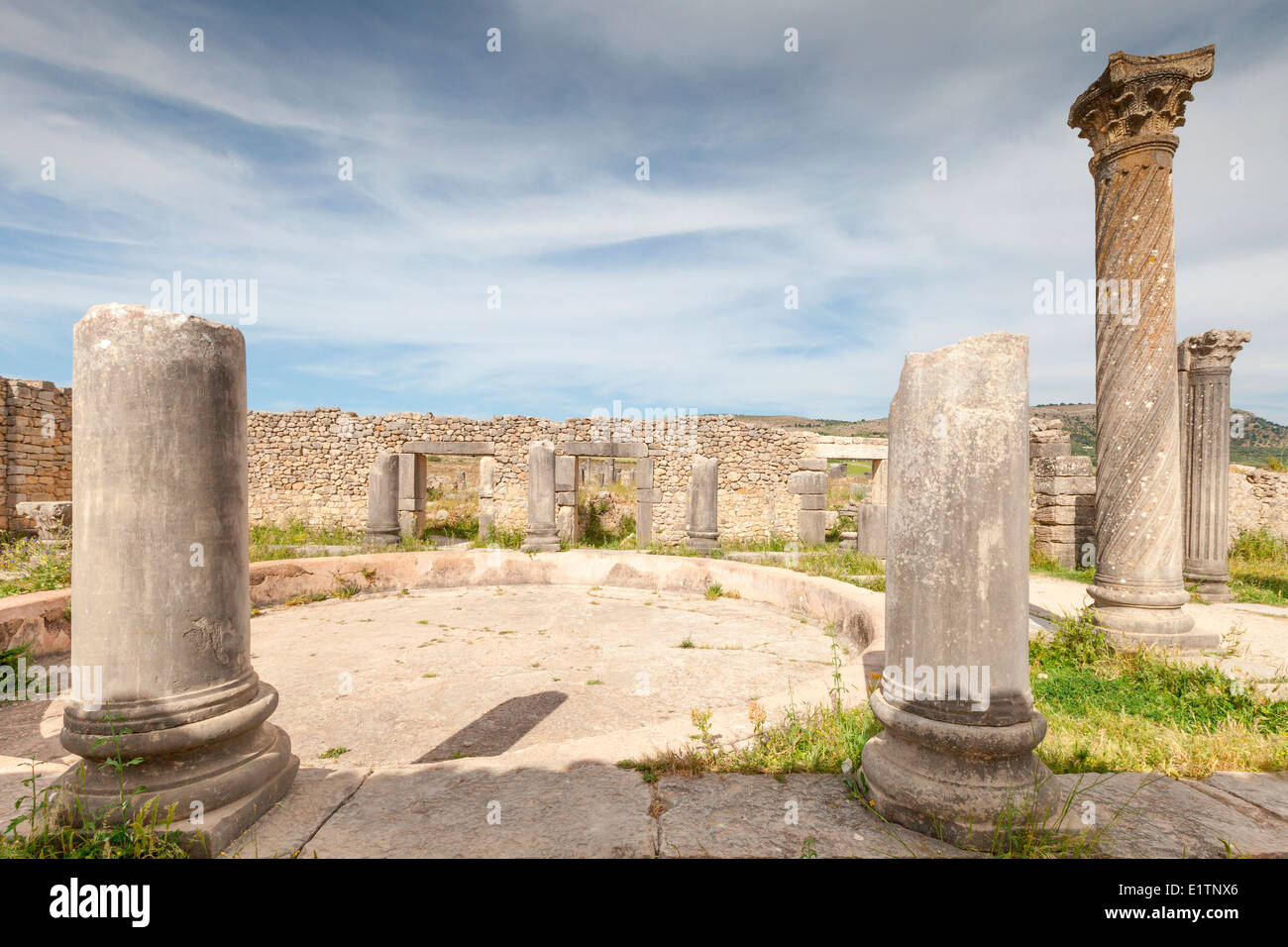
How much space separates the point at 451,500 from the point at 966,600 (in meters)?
18.2

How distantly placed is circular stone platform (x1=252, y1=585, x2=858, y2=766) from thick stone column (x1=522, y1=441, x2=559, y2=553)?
9.25ft

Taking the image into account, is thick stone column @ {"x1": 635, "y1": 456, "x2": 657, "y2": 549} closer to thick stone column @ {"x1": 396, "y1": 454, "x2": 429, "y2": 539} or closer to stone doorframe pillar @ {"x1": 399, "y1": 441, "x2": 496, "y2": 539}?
stone doorframe pillar @ {"x1": 399, "y1": 441, "x2": 496, "y2": 539}

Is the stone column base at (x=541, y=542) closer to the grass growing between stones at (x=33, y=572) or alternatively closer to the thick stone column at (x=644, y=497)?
the thick stone column at (x=644, y=497)

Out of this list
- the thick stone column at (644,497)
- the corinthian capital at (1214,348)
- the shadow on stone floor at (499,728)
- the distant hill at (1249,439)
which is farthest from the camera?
the distant hill at (1249,439)

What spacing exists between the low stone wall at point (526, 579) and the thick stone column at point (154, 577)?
4.47 metres

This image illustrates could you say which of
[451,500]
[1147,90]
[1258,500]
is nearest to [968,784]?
[1147,90]

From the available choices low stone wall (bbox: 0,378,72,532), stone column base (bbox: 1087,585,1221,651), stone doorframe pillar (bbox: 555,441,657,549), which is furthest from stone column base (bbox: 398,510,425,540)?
stone column base (bbox: 1087,585,1221,651)

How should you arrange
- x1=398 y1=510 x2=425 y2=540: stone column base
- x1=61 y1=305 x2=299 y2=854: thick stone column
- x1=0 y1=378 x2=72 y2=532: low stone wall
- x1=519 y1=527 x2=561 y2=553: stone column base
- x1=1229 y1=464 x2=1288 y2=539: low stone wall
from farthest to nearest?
x1=398 y1=510 x2=425 y2=540: stone column base
x1=0 y1=378 x2=72 y2=532: low stone wall
x1=1229 y1=464 x2=1288 y2=539: low stone wall
x1=519 y1=527 x2=561 y2=553: stone column base
x1=61 y1=305 x2=299 y2=854: thick stone column

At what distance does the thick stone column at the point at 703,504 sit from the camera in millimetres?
11727

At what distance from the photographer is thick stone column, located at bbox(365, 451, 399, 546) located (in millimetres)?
11648

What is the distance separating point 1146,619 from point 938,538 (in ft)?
11.4

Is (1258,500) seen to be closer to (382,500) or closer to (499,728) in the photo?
(499,728)

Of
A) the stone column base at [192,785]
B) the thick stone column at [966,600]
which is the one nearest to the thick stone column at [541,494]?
the stone column base at [192,785]
